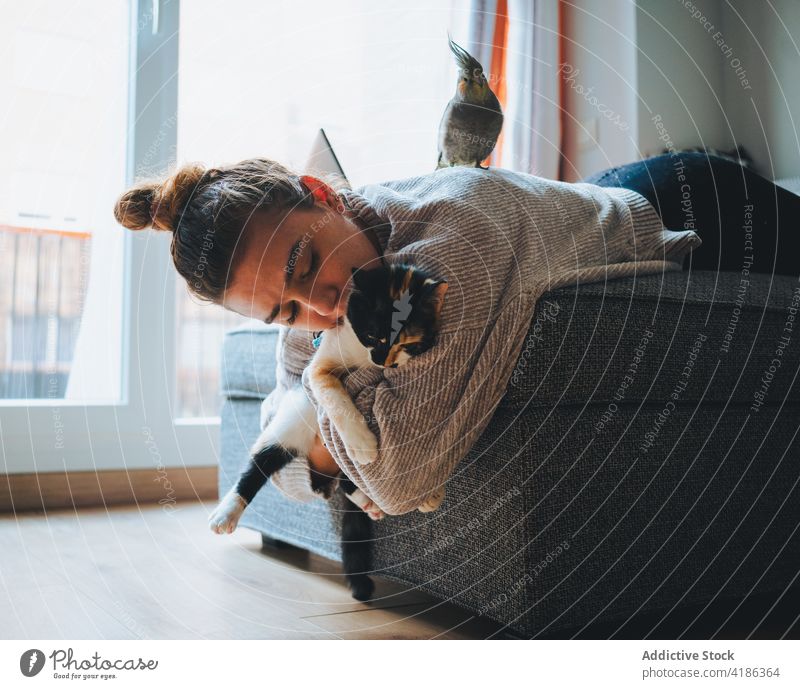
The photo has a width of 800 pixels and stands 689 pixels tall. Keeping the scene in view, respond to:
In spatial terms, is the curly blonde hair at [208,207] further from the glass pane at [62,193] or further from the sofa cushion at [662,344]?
the glass pane at [62,193]

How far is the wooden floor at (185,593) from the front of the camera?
2.77ft

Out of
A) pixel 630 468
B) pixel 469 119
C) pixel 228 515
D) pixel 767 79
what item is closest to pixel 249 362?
pixel 228 515

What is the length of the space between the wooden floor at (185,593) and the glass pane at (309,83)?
0.66m

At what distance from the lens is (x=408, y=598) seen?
0.99m

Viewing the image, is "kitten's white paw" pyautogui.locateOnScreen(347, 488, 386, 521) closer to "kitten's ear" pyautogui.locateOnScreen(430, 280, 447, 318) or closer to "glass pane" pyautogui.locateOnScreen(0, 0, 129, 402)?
"kitten's ear" pyautogui.locateOnScreen(430, 280, 447, 318)

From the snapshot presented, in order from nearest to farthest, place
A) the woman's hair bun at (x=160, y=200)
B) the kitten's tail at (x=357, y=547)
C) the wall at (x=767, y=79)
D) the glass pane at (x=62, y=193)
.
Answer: the woman's hair bun at (x=160, y=200) < the kitten's tail at (x=357, y=547) < the wall at (x=767, y=79) < the glass pane at (x=62, y=193)

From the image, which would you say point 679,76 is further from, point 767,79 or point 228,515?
point 228,515

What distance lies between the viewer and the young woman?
2.53 feet

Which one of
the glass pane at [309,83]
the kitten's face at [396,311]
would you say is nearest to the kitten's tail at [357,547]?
the kitten's face at [396,311]

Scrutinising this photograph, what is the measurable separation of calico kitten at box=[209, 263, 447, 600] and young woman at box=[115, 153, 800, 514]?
0.02 metres

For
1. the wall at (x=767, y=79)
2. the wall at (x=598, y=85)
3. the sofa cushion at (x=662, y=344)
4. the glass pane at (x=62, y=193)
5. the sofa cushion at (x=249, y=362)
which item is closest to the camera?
the sofa cushion at (x=662, y=344)

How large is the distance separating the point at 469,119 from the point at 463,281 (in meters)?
0.35

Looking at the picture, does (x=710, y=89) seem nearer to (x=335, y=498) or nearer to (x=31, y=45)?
(x=335, y=498)

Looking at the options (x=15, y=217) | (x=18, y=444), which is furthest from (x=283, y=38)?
(x=18, y=444)
